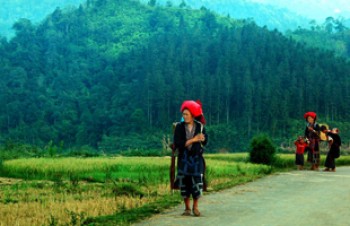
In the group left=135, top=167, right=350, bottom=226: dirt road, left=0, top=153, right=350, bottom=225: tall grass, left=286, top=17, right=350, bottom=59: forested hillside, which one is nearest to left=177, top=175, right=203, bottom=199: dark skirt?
left=135, top=167, right=350, bottom=226: dirt road

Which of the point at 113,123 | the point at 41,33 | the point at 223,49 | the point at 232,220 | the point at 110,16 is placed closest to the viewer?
the point at 232,220

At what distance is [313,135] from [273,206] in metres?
9.72

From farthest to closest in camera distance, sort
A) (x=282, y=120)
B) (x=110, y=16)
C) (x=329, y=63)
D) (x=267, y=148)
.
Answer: (x=110, y=16) → (x=329, y=63) → (x=282, y=120) → (x=267, y=148)

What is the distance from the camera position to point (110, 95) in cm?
9575

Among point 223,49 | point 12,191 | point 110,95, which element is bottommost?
point 12,191

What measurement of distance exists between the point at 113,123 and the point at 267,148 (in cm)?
6423

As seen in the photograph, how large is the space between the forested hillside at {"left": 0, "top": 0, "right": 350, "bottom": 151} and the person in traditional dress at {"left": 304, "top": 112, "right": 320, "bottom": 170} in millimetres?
46839

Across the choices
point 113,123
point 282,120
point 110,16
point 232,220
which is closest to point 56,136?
point 113,123

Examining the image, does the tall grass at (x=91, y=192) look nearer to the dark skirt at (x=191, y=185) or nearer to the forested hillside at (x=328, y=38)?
the dark skirt at (x=191, y=185)

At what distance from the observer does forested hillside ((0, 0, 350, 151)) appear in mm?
77125

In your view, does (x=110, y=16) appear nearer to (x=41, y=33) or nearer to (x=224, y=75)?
(x=41, y=33)

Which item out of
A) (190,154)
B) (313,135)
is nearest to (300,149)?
(313,135)

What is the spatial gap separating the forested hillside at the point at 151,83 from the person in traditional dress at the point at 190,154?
57.3 metres

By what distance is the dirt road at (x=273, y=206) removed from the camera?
7.95 metres
